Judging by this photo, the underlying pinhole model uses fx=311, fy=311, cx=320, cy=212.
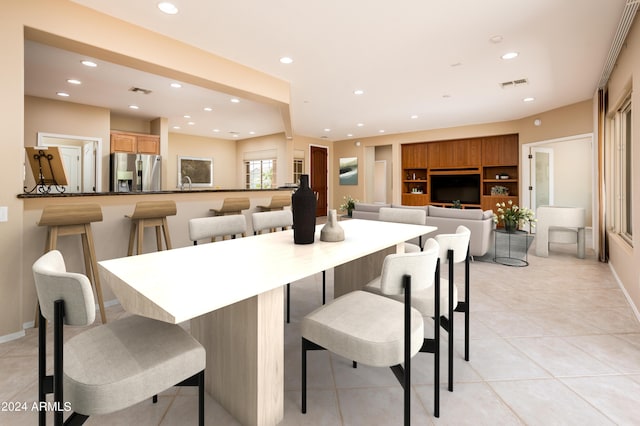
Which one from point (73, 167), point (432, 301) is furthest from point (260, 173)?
point (432, 301)

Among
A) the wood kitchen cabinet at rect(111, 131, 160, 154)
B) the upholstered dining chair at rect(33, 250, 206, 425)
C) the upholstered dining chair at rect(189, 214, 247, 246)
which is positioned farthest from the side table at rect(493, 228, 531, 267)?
the wood kitchen cabinet at rect(111, 131, 160, 154)

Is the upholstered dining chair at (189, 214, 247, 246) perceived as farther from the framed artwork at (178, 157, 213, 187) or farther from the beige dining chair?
the framed artwork at (178, 157, 213, 187)

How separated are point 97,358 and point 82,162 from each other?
6055 millimetres

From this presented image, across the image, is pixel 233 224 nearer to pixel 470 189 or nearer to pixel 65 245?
pixel 65 245

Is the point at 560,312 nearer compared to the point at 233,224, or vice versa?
the point at 233,224

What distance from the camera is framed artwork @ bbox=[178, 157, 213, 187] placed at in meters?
8.93

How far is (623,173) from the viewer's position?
12.4 ft

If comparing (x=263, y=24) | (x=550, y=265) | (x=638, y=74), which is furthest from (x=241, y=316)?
(x=550, y=265)

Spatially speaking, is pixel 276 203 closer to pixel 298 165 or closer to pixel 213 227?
pixel 213 227

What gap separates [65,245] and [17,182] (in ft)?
2.17

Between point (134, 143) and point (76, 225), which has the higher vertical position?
point (134, 143)

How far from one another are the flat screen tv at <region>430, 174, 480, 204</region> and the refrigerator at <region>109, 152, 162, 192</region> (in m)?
7.35

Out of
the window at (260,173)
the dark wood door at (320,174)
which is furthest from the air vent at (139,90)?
the dark wood door at (320,174)

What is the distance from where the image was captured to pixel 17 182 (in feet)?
7.77
